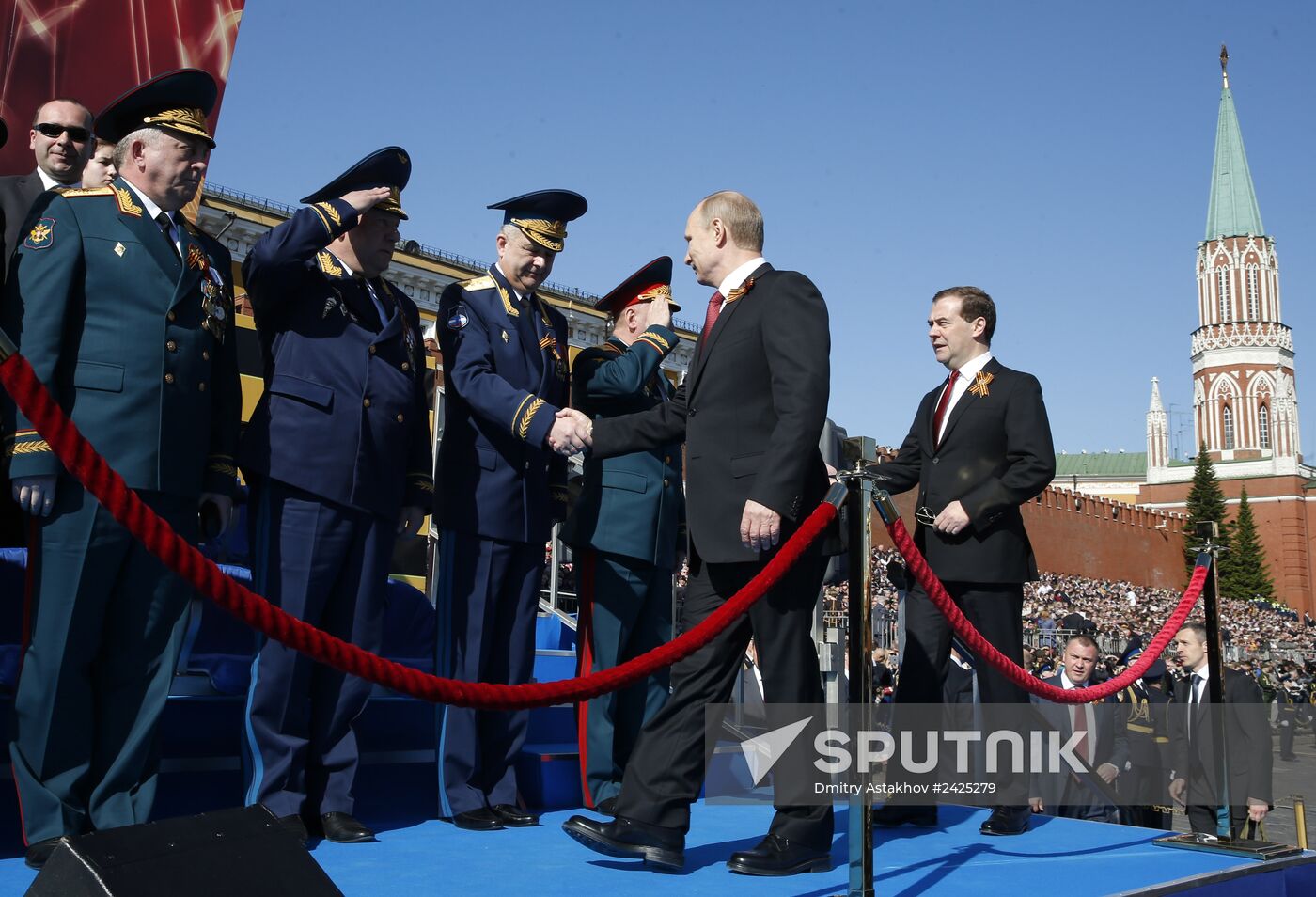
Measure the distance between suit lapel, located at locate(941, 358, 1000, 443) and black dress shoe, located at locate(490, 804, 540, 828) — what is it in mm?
2008

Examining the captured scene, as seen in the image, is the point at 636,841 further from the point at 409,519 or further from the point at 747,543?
the point at 409,519

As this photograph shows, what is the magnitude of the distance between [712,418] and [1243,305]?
9625 centimetres

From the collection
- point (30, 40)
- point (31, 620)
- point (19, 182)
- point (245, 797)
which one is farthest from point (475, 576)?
point (30, 40)

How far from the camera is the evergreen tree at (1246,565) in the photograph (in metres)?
73.1

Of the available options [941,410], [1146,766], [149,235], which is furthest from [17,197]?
[1146,766]

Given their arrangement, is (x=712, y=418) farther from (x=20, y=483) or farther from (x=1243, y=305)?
(x=1243, y=305)

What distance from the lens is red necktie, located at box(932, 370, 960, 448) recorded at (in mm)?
4449

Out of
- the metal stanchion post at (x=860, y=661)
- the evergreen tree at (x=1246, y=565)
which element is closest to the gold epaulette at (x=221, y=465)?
the metal stanchion post at (x=860, y=661)

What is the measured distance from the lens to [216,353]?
335 cm

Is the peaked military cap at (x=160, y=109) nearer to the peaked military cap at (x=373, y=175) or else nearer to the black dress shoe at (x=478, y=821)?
the peaked military cap at (x=373, y=175)

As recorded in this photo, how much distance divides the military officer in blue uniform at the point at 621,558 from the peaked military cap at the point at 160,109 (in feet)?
5.59

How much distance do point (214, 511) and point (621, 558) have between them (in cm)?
152

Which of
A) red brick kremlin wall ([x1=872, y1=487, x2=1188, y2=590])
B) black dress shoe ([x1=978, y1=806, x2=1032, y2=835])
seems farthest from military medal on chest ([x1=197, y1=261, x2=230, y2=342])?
red brick kremlin wall ([x1=872, y1=487, x2=1188, y2=590])

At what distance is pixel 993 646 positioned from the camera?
12.5 ft
